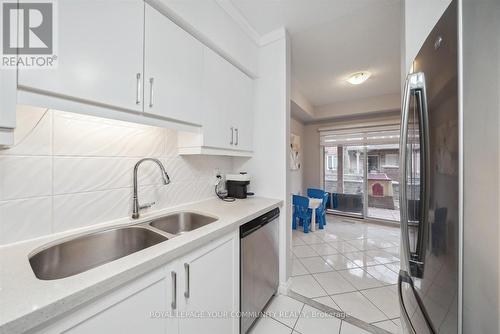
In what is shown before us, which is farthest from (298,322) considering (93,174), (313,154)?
(313,154)

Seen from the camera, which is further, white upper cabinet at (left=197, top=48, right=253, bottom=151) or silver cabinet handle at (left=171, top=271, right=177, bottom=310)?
white upper cabinet at (left=197, top=48, right=253, bottom=151)

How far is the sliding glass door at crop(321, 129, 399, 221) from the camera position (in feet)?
12.5

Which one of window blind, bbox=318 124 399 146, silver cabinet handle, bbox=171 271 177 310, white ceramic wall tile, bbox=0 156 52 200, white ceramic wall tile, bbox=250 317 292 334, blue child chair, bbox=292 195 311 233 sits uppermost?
window blind, bbox=318 124 399 146

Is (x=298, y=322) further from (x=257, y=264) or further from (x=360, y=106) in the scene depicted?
(x=360, y=106)

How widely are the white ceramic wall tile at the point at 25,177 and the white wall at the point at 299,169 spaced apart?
369 centimetres

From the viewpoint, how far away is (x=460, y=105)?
50 cm

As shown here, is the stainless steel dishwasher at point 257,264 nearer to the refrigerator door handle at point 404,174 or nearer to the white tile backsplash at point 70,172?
the white tile backsplash at point 70,172

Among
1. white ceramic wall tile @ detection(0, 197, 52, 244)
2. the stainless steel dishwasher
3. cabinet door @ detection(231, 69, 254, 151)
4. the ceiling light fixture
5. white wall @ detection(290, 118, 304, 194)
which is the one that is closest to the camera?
white ceramic wall tile @ detection(0, 197, 52, 244)

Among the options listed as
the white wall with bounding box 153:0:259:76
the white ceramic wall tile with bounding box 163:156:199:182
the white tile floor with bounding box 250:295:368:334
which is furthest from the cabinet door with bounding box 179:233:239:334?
the white wall with bounding box 153:0:259:76

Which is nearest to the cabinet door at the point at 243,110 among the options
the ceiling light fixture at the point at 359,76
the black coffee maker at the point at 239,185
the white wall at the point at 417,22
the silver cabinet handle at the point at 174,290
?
the black coffee maker at the point at 239,185

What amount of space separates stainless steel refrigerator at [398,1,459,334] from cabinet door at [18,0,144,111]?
126cm

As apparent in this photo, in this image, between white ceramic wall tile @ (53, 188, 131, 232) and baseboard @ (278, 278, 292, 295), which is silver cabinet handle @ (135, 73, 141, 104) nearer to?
white ceramic wall tile @ (53, 188, 131, 232)

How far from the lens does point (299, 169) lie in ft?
14.6

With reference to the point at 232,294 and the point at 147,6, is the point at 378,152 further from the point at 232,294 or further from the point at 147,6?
the point at 147,6
